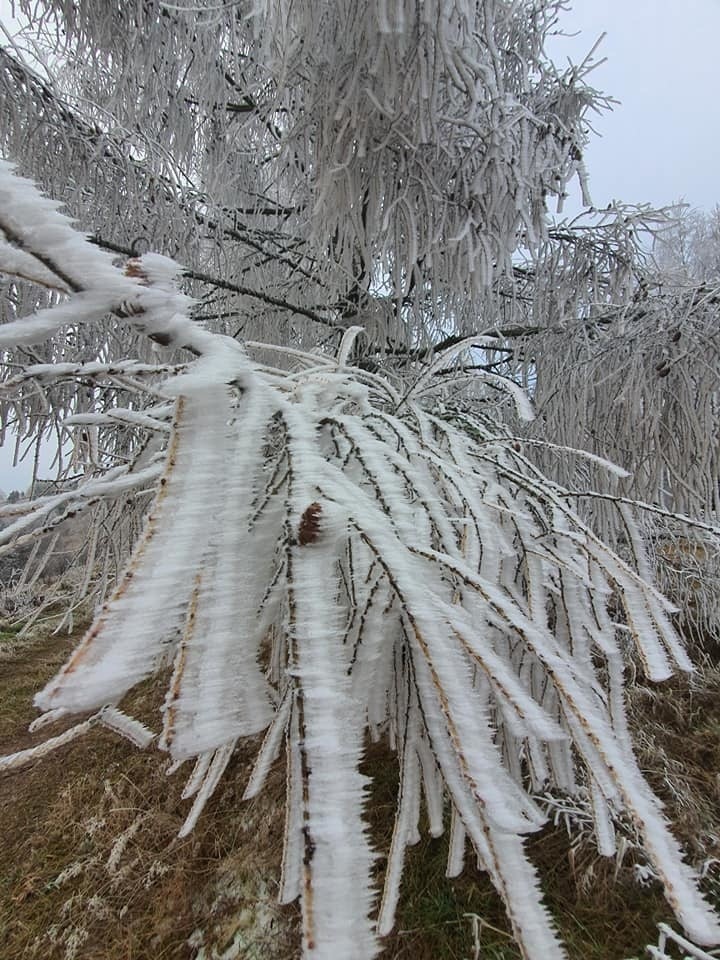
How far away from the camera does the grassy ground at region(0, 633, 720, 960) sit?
4.61 feet

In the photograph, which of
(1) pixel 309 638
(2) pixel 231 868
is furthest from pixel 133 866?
(1) pixel 309 638

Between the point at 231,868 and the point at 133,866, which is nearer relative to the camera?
the point at 231,868

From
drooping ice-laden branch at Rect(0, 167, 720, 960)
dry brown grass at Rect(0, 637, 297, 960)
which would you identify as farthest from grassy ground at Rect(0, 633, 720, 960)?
drooping ice-laden branch at Rect(0, 167, 720, 960)

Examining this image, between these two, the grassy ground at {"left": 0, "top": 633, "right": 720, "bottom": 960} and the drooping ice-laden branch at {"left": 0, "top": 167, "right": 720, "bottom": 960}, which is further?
the grassy ground at {"left": 0, "top": 633, "right": 720, "bottom": 960}

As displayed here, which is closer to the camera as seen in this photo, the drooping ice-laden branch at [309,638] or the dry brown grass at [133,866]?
the drooping ice-laden branch at [309,638]

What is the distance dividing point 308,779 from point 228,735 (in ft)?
0.19

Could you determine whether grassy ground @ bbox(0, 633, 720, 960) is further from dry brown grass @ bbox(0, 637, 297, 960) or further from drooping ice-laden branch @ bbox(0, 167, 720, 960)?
drooping ice-laden branch @ bbox(0, 167, 720, 960)

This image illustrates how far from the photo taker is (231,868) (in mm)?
1738

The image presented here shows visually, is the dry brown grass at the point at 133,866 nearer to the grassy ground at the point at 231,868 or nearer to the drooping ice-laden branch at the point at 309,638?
the grassy ground at the point at 231,868

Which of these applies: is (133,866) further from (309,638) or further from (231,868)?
(309,638)

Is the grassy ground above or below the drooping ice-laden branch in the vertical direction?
below

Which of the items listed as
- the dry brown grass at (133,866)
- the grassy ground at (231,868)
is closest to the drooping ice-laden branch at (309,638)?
the grassy ground at (231,868)

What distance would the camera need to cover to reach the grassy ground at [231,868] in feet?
4.61

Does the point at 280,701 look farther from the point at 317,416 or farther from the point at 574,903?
the point at 574,903
